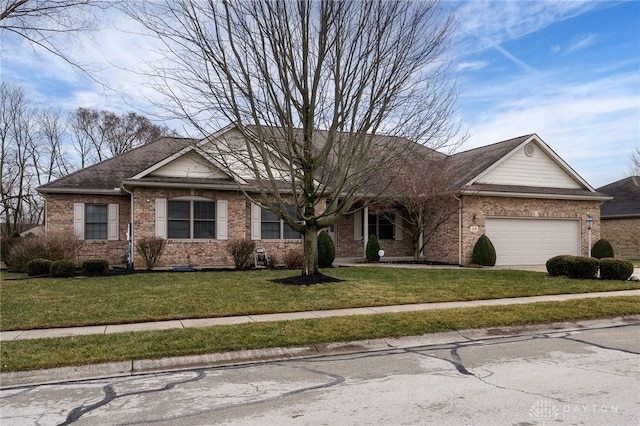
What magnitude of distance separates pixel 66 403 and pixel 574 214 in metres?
22.9

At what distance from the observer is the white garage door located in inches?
862

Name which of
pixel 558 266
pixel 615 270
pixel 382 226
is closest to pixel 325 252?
pixel 382 226

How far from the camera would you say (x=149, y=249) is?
58.1 feet

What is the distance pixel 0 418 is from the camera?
474 centimetres

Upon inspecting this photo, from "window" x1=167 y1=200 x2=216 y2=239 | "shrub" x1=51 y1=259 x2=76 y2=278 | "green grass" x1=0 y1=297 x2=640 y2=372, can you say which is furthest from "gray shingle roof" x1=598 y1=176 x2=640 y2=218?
"shrub" x1=51 y1=259 x2=76 y2=278

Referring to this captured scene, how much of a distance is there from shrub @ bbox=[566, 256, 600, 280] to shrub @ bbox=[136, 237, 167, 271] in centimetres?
1370

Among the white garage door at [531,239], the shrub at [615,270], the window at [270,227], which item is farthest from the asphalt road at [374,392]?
the white garage door at [531,239]

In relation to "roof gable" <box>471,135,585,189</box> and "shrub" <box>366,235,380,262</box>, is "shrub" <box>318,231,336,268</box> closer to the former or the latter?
"shrub" <box>366,235,380,262</box>

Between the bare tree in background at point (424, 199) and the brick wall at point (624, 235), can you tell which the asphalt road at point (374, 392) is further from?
the brick wall at point (624, 235)

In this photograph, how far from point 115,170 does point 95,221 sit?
2.55 m

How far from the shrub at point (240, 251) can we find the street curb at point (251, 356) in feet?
35.9

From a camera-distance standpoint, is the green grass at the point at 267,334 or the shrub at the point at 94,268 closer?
the green grass at the point at 267,334

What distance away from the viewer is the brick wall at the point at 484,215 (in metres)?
21.1

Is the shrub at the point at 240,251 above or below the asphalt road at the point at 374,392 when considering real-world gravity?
above
